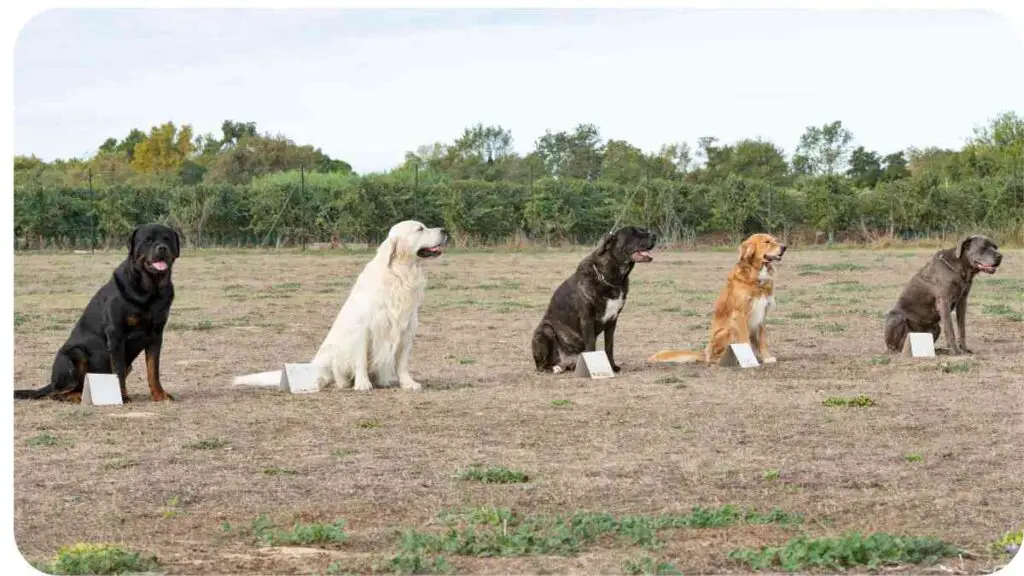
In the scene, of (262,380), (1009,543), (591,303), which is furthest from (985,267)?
(1009,543)

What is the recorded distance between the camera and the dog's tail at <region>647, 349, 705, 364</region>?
12.2m

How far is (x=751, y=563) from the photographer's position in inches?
200

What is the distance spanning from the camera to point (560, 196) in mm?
33719

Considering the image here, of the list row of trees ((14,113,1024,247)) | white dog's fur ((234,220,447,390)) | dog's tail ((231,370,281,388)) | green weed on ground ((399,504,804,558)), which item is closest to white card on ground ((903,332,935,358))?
white dog's fur ((234,220,447,390))

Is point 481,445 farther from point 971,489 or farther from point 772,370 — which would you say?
Answer: point 772,370

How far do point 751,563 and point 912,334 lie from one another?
301 inches

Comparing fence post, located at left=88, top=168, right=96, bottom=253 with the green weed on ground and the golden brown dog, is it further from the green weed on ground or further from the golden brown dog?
the green weed on ground

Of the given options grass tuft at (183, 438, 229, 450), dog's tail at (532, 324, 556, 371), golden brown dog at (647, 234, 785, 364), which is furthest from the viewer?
golden brown dog at (647, 234, 785, 364)

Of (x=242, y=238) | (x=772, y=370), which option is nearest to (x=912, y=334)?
(x=772, y=370)

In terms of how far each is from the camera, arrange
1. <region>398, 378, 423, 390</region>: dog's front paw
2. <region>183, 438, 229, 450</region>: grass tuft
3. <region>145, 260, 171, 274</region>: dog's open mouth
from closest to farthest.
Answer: <region>183, 438, 229, 450</region>: grass tuft, <region>145, 260, 171, 274</region>: dog's open mouth, <region>398, 378, 423, 390</region>: dog's front paw

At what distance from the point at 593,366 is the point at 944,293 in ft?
12.1

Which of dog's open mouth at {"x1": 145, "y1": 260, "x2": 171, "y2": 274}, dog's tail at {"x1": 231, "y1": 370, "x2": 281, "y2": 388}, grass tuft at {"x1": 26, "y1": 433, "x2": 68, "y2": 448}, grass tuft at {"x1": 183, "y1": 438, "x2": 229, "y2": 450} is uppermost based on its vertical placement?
dog's open mouth at {"x1": 145, "y1": 260, "x2": 171, "y2": 274}

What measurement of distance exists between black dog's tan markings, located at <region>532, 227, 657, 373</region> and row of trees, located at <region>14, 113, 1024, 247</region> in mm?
21456

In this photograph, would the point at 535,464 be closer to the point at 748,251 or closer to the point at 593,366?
the point at 593,366
